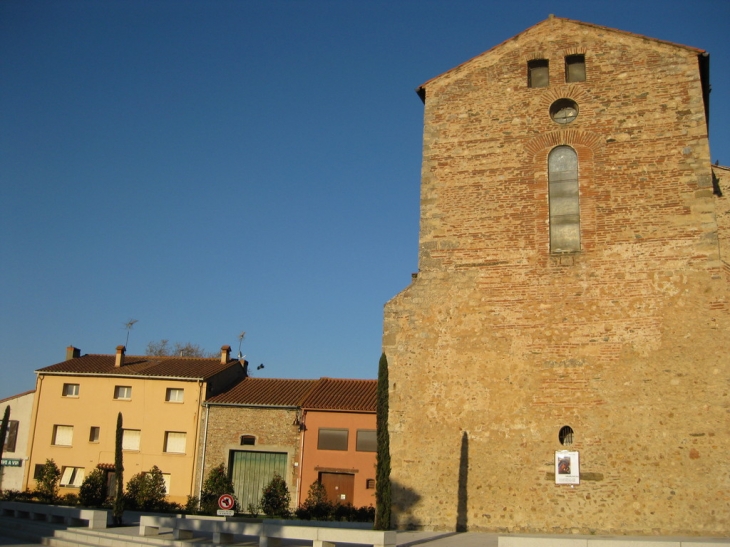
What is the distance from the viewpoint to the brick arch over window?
14.8 metres

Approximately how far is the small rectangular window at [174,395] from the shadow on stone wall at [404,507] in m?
17.6

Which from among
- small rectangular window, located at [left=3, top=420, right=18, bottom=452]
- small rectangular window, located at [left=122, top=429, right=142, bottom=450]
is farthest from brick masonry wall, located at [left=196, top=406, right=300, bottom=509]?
small rectangular window, located at [left=3, top=420, right=18, bottom=452]

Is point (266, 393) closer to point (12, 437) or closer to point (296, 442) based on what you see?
point (296, 442)

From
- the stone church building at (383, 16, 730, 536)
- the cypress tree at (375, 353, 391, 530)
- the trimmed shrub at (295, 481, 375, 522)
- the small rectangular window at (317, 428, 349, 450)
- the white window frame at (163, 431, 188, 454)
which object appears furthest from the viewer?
the white window frame at (163, 431, 188, 454)

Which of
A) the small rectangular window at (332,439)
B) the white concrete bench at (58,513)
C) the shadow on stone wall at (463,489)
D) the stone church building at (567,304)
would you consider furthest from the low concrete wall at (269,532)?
the small rectangular window at (332,439)

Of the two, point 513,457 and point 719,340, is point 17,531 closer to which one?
point 513,457

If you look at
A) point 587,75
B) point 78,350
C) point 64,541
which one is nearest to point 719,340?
point 587,75

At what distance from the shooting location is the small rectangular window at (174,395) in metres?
29.8

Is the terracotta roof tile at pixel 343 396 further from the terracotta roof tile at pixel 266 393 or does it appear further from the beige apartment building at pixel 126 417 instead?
the beige apartment building at pixel 126 417

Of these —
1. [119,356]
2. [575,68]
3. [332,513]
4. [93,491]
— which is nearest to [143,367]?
[119,356]

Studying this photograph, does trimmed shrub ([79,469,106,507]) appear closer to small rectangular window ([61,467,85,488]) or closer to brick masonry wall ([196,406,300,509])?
brick masonry wall ([196,406,300,509])

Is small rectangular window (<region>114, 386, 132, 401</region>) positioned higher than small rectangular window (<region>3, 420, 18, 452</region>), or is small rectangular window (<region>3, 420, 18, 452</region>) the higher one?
small rectangular window (<region>114, 386, 132, 401</region>)

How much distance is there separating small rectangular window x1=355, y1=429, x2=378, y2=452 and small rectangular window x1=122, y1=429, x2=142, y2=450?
390 inches

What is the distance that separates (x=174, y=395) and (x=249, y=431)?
Result: 4271 mm
